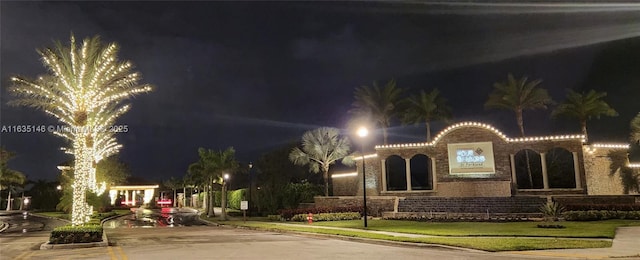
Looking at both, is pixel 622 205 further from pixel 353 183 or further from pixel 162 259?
pixel 162 259

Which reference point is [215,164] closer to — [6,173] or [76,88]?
[76,88]

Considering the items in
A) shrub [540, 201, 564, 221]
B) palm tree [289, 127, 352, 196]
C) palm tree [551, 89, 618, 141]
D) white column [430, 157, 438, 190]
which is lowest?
shrub [540, 201, 564, 221]

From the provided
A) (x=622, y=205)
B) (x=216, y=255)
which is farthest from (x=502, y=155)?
(x=216, y=255)

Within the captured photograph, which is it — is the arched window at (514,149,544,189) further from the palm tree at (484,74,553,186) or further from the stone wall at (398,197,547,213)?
the stone wall at (398,197,547,213)

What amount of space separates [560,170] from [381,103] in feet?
67.1

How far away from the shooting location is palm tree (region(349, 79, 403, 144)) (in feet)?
174

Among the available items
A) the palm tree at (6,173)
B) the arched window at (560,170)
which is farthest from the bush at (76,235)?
the palm tree at (6,173)

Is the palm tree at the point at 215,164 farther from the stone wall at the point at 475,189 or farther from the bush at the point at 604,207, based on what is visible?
the bush at the point at 604,207

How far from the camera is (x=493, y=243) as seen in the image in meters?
15.7

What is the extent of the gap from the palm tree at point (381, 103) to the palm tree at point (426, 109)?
1604mm

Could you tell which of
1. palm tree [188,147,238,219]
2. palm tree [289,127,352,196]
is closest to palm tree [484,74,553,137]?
palm tree [289,127,352,196]

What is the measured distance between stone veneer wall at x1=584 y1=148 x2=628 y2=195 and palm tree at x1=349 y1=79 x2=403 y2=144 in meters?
22.2

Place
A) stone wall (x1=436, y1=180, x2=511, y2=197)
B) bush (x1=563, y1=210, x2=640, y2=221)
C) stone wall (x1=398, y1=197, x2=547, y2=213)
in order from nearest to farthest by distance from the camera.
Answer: bush (x1=563, y1=210, x2=640, y2=221), stone wall (x1=398, y1=197, x2=547, y2=213), stone wall (x1=436, y1=180, x2=511, y2=197)

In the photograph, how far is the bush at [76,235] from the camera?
18281 millimetres
